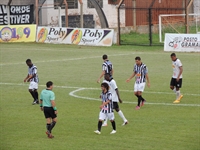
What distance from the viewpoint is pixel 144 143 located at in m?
17.5

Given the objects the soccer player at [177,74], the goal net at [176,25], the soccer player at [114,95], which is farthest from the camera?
the goal net at [176,25]

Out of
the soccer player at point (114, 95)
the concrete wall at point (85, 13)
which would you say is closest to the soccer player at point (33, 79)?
the soccer player at point (114, 95)

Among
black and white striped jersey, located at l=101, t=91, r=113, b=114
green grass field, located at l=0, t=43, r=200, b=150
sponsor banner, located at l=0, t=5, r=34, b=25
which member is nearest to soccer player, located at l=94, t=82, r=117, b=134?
black and white striped jersey, located at l=101, t=91, r=113, b=114

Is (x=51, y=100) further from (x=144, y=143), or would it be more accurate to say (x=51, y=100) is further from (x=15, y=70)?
(x=15, y=70)

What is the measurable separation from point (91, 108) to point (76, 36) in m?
26.7

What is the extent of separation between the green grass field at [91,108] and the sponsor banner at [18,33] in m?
9.38

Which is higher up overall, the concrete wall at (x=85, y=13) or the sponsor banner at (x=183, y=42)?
the concrete wall at (x=85, y=13)

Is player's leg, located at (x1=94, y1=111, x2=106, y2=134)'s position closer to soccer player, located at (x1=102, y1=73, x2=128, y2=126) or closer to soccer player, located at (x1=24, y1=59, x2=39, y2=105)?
soccer player, located at (x1=102, y1=73, x2=128, y2=126)

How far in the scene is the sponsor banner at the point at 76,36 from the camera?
160ft

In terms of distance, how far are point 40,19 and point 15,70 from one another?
1129 inches

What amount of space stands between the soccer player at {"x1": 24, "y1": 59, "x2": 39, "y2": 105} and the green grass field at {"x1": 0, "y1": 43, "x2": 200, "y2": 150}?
52 cm

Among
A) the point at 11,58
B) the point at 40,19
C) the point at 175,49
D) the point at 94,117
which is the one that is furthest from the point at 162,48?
the point at 94,117

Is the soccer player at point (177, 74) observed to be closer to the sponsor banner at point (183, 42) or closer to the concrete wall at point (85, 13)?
the sponsor banner at point (183, 42)

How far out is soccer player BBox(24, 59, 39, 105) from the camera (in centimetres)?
2434
